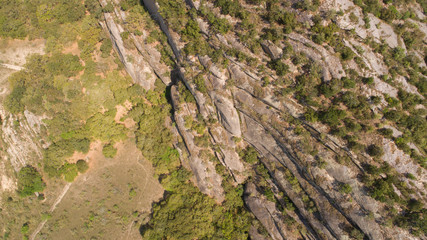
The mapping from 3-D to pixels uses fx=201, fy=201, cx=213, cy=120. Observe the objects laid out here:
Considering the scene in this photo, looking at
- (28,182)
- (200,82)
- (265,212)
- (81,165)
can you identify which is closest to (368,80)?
(200,82)

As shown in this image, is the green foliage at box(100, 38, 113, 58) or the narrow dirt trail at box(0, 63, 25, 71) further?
the narrow dirt trail at box(0, 63, 25, 71)

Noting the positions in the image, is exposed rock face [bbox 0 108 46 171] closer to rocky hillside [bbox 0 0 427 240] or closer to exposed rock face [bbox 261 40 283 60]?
rocky hillside [bbox 0 0 427 240]

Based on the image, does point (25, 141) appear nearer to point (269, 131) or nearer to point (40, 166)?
point (40, 166)

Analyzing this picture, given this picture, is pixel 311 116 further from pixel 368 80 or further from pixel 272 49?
pixel 272 49

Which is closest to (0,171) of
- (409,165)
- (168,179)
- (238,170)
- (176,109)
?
(168,179)

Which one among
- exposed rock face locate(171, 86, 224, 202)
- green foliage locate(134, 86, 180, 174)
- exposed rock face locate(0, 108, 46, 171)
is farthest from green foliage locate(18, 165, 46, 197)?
exposed rock face locate(171, 86, 224, 202)
